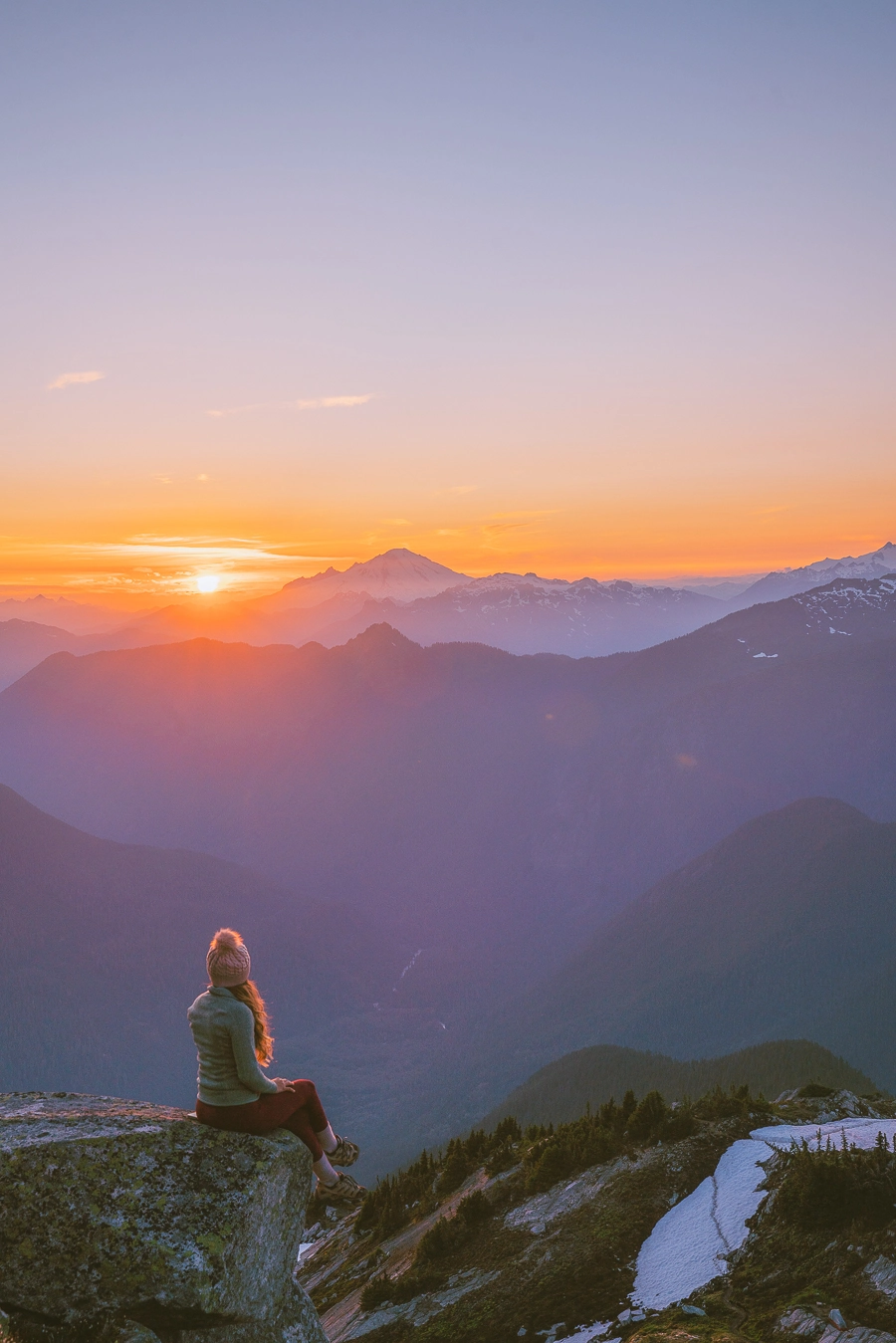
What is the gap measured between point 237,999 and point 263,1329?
4.27 meters

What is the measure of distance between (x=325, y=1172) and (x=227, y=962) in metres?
3.84

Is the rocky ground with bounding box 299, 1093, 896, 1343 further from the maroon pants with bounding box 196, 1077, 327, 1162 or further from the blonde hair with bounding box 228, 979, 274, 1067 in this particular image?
the blonde hair with bounding box 228, 979, 274, 1067

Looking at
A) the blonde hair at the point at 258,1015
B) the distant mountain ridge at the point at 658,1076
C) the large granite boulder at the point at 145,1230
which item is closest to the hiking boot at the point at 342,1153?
the large granite boulder at the point at 145,1230

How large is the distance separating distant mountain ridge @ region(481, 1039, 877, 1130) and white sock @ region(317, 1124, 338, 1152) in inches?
4352

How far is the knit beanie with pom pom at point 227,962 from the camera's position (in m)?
11.4

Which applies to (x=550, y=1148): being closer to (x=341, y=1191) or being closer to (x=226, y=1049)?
(x=341, y=1191)

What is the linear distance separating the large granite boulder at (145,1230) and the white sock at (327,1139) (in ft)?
2.83

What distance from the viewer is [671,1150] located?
1856 centimetres

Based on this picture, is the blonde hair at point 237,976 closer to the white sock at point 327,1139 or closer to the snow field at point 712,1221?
the white sock at point 327,1139

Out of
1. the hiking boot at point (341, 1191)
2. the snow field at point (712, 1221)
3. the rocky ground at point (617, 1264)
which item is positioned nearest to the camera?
the rocky ground at point (617, 1264)

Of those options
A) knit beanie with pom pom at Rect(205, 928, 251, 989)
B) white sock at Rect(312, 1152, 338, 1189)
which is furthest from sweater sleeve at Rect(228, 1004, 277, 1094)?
white sock at Rect(312, 1152, 338, 1189)

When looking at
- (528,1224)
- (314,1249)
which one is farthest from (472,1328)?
(314,1249)

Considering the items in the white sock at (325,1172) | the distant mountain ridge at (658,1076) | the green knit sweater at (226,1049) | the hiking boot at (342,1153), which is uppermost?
the green knit sweater at (226,1049)

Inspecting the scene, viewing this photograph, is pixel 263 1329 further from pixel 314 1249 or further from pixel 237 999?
pixel 314 1249
